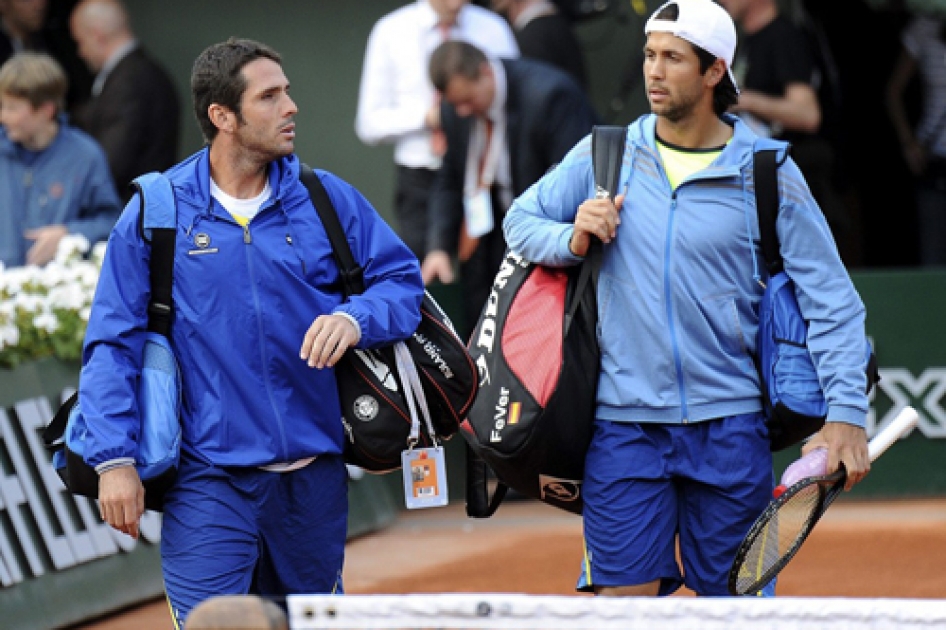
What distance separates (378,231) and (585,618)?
79.3 inches

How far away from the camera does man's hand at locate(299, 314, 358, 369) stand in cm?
430

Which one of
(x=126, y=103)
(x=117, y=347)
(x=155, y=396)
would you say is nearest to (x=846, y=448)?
(x=155, y=396)

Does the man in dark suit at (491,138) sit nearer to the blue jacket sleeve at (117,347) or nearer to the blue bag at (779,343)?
the blue bag at (779,343)

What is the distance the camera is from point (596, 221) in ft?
15.6

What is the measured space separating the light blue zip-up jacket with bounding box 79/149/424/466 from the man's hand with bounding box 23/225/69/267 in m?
4.08

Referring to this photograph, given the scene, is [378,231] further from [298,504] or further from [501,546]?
[501,546]

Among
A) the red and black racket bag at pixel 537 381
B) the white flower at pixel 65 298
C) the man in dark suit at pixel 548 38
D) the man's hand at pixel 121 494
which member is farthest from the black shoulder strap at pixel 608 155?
the man in dark suit at pixel 548 38

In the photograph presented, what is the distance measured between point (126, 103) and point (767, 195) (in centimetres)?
617

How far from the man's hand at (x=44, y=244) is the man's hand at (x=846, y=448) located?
4.90m

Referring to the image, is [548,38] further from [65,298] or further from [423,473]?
[423,473]

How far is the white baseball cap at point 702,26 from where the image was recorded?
15.8 feet

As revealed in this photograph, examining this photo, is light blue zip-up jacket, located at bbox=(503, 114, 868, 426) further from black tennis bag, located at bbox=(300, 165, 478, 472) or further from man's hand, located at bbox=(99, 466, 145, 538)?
man's hand, located at bbox=(99, 466, 145, 538)

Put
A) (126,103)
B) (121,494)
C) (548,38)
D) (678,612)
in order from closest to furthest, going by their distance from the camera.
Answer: (678,612) < (121,494) < (548,38) < (126,103)

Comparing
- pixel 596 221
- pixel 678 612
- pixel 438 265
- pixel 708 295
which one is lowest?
pixel 438 265
